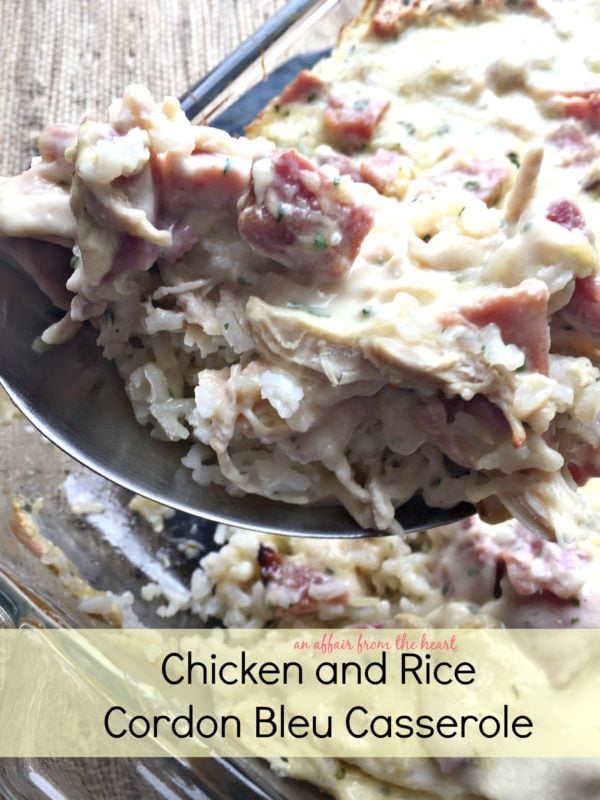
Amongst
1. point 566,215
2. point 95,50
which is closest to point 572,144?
point 566,215

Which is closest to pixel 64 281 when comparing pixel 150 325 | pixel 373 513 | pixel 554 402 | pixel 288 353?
pixel 150 325

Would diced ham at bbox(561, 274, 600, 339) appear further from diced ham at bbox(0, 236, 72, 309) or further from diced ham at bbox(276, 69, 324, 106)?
diced ham at bbox(276, 69, 324, 106)

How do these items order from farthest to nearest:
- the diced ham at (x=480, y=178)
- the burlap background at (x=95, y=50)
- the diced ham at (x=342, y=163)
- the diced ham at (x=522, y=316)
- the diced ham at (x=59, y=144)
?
the burlap background at (x=95, y=50), the diced ham at (x=342, y=163), the diced ham at (x=480, y=178), the diced ham at (x=59, y=144), the diced ham at (x=522, y=316)

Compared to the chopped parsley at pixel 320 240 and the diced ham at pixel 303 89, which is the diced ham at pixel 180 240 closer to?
the chopped parsley at pixel 320 240

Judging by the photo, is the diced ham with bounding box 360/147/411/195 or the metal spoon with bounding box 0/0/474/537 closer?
the metal spoon with bounding box 0/0/474/537

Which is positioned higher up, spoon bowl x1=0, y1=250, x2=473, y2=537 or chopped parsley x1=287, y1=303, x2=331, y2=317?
chopped parsley x1=287, y1=303, x2=331, y2=317

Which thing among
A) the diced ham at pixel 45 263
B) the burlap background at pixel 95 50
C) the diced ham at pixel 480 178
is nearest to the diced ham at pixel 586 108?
the diced ham at pixel 480 178

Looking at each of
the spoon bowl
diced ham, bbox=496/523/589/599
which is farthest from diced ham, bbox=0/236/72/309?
diced ham, bbox=496/523/589/599
